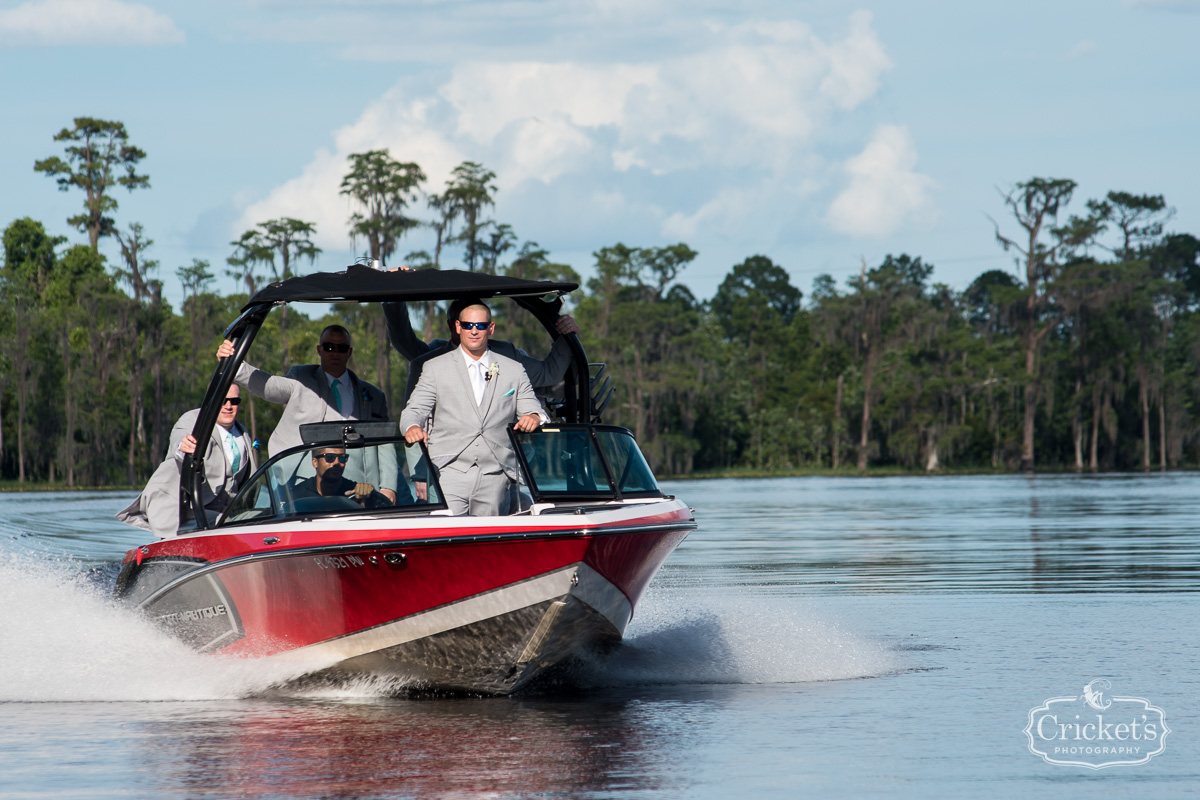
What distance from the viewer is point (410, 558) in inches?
334

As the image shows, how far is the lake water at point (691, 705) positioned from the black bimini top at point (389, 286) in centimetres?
232

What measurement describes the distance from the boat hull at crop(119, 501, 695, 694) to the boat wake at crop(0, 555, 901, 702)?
0.71 feet

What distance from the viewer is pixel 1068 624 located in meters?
12.2

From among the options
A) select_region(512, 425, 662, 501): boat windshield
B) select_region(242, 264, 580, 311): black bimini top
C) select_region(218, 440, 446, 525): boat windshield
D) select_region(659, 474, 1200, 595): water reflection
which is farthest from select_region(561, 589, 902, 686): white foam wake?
select_region(659, 474, 1200, 595): water reflection

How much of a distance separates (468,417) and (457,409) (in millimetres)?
80

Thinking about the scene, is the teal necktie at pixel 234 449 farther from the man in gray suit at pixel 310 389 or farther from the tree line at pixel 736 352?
the tree line at pixel 736 352

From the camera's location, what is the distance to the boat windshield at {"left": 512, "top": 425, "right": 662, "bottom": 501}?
923cm

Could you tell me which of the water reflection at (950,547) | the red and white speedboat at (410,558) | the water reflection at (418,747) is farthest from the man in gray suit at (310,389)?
the water reflection at (950,547)

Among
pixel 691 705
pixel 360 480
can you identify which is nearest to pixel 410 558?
pixel 360 480

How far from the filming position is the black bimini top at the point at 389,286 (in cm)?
902

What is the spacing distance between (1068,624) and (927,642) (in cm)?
154

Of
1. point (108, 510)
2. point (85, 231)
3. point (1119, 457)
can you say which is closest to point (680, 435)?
point (1119, 457)

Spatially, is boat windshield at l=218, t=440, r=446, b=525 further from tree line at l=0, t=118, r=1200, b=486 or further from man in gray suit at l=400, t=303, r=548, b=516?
tree line at l=0, t=118, r=1200, b=486

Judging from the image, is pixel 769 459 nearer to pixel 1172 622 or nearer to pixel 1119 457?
pixel 1119 457
